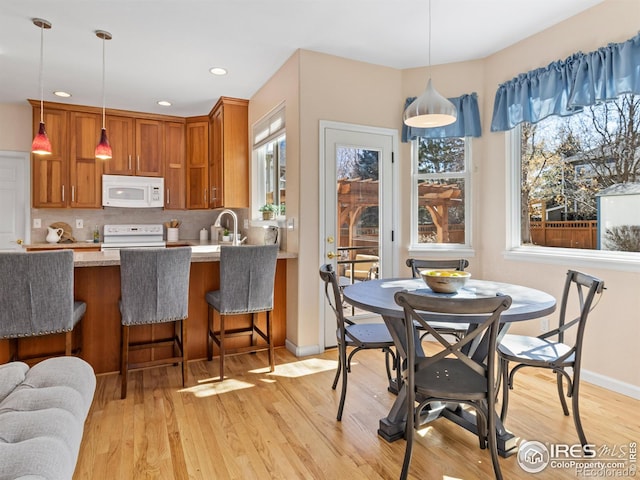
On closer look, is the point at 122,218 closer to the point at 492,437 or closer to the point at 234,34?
the point at 234,34

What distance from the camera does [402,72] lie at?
151 inches

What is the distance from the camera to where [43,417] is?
0.99 meters

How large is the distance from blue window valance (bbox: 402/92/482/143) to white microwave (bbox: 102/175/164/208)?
3547mm

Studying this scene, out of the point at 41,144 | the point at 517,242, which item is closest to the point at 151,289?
the point at 41,144

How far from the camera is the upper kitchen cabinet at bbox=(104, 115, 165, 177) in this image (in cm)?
510

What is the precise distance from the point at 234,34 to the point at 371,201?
1.86 metres

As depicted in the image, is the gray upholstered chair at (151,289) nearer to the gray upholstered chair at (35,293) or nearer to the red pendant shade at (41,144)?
the gray upholstered chair at (35,293)

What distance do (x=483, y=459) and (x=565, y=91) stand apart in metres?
2.61

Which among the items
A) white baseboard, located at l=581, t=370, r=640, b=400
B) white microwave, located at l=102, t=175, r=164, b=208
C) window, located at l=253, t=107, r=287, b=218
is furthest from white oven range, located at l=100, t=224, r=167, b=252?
white baseboard, located at l=581, t=370, r=640, b=400

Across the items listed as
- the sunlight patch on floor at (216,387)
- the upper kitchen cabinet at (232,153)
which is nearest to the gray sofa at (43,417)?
the sunlight patch on floor at (216,387)

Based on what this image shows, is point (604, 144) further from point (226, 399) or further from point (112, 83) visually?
point (112, 83)

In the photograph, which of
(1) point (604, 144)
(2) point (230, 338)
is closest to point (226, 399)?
(2) point (230, 338)

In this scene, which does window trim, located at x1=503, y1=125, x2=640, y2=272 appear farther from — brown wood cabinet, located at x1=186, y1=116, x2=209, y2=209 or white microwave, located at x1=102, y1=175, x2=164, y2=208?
white microwave, located at x1=102, y1=175, x2=164, y2=208

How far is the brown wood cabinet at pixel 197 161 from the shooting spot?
539cm
